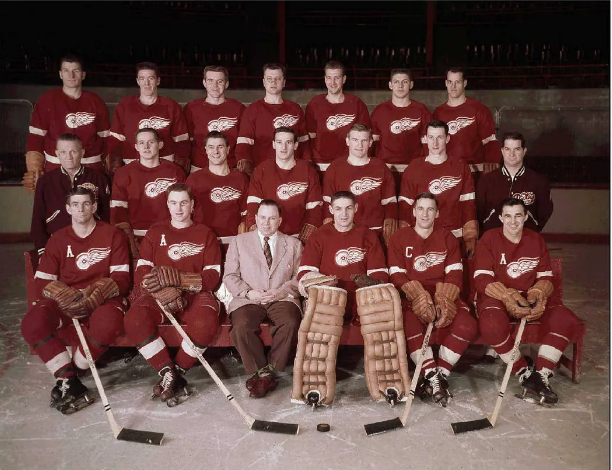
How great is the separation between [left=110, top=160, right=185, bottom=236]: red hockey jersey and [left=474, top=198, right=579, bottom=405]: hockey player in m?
1.96

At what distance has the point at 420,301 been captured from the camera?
320 centimetres

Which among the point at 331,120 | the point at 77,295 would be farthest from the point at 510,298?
the point at 77,295

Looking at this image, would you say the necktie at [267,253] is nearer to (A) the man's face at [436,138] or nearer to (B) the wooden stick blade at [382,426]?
(B) the wooden stick blade at [382,426]

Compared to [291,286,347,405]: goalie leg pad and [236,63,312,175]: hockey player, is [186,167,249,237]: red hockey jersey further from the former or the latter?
[291,286,347,405]: goalie leg pad

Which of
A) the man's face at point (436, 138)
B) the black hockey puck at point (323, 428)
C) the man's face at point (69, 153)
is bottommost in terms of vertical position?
the black hockey puck at point (323, 428)

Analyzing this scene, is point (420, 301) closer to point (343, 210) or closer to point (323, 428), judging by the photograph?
point (343, 210)

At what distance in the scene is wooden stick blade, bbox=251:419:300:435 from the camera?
2727mm

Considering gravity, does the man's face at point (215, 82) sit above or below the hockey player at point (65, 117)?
above

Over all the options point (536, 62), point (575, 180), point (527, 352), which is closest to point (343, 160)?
point (527, 352)

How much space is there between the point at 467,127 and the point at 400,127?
19.0 inches

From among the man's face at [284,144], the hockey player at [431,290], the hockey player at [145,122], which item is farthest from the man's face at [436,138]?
the hockey player at [145,122]

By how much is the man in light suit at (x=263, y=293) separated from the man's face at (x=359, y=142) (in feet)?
2.38

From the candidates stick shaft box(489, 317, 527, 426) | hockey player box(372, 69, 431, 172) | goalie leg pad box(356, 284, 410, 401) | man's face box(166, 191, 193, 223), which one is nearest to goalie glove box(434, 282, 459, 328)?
goalie leg pad box(356, 284, 410, 401)

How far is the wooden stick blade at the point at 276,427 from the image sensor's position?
2.73m
